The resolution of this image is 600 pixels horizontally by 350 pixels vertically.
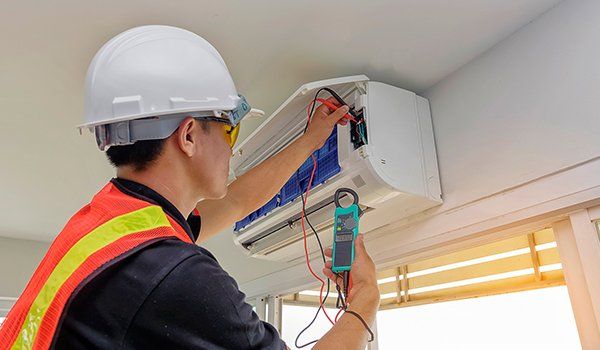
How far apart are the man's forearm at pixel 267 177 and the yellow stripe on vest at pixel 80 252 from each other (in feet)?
2.10

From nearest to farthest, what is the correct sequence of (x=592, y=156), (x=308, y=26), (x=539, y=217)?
(x=592, y=156) → (x=539, y=217) → (x=308, y=26)

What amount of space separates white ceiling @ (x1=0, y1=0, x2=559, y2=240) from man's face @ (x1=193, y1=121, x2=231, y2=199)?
1.96 feet

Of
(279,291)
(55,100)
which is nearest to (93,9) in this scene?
(55,100)

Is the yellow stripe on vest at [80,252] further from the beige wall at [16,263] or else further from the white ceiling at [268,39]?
the beige wall at [16,263]

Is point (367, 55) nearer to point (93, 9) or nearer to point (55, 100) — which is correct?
point (93, 9)

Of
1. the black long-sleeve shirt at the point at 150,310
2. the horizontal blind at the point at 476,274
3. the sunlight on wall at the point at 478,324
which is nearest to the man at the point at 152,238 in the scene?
the black long-sleeve shirt at the point at 150,310

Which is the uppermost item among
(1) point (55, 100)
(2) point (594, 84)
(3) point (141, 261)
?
(1) point (55, 100)

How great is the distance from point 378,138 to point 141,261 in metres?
1.01

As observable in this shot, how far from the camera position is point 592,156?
114 cm

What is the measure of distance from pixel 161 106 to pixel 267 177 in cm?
56

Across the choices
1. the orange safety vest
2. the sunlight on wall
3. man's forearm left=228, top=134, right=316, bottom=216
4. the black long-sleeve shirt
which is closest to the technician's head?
the orange safety vest

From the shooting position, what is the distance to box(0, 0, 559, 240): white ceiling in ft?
4.38

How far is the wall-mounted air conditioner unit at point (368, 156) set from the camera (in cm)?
145

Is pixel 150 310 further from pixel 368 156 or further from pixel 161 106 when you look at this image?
pixel 368 156
